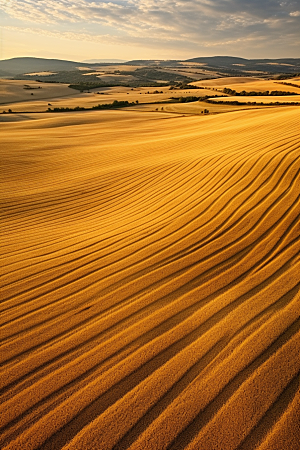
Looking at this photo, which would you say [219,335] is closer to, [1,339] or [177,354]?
[177,354]

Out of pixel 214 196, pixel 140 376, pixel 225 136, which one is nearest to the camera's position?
pixel 140 376

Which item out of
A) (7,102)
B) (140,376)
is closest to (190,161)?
(140,376)

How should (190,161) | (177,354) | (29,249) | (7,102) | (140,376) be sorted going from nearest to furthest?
(140,376)
(177,354)
(29,249)
(190,161)
(7,102)

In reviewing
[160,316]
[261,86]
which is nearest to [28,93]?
[261,86]

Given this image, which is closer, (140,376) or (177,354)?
(140,376)

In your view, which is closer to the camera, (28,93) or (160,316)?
(160,316)

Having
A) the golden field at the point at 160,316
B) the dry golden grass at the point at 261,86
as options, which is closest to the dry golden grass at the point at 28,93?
the dry golden grass at the point at 261,86

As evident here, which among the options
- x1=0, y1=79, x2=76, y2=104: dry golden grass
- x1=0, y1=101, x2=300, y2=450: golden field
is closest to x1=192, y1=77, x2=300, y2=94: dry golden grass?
x1=0, y1=79, x2=76, y2=104: dry golden grass

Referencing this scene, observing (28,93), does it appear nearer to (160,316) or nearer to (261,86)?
(261,86)

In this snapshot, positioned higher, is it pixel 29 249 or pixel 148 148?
pixel 148 148
